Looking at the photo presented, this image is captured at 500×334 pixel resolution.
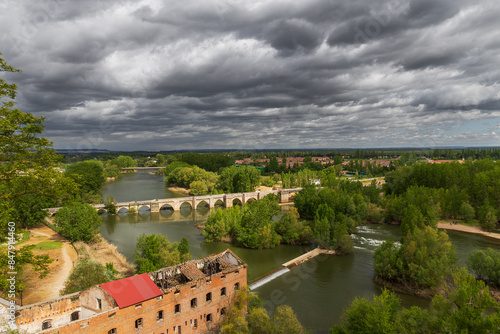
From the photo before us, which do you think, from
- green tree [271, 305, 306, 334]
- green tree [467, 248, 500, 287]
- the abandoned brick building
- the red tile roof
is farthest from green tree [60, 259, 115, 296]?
green tree [467, 248, 500, 287]

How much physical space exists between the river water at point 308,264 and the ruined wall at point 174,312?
7618 mm

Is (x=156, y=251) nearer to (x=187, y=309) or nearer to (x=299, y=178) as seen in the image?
(x=187, y=309)

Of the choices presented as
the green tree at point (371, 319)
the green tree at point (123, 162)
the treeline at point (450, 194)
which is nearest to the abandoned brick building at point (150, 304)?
the green tree at point (371, 319)

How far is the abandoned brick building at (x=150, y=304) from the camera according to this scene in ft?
55.3

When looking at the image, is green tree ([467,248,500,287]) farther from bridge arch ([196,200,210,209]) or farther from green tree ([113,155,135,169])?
green tree ([113,155,135,169])

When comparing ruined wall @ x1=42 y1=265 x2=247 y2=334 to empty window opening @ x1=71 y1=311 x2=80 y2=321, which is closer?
ruined wall @ x1=42 y1=265 x2=247 y2=334

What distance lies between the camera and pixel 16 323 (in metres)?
16.0

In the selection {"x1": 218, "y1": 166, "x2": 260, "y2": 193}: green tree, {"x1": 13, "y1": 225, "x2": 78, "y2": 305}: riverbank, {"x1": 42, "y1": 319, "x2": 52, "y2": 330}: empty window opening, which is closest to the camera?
{"x1": 42, "y1": 319, "x2": 52, "y2": 330}: empty window opening

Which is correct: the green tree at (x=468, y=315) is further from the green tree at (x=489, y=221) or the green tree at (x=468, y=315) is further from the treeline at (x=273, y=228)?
the green tree at (x=489, y=221)

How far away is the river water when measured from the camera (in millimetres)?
28875

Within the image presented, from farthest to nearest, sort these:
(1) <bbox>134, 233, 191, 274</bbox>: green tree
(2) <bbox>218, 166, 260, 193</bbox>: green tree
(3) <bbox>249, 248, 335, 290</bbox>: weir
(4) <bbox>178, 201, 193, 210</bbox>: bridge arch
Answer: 1. (2) <bbox>218, 166, 260, 193</bbox>: green tree
2. (4) <bbox>178, 201, 193, 210</bbox>: bridge arch
3. (3) <bbox>249, 248, 335, 290</bbox>: weir
4. (1) <bbox>134, 233, 191, 274</bbox>: green tree

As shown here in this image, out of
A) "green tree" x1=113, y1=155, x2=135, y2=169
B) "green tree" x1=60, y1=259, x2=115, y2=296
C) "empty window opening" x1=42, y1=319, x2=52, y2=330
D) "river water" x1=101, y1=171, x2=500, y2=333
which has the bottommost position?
"river water" x1=101, y1=171, x2=500, y2=333

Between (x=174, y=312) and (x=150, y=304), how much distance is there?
6.46ft

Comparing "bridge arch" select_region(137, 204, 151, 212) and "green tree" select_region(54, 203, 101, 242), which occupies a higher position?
"green tree" select_region(54, 203, 101, 242)
